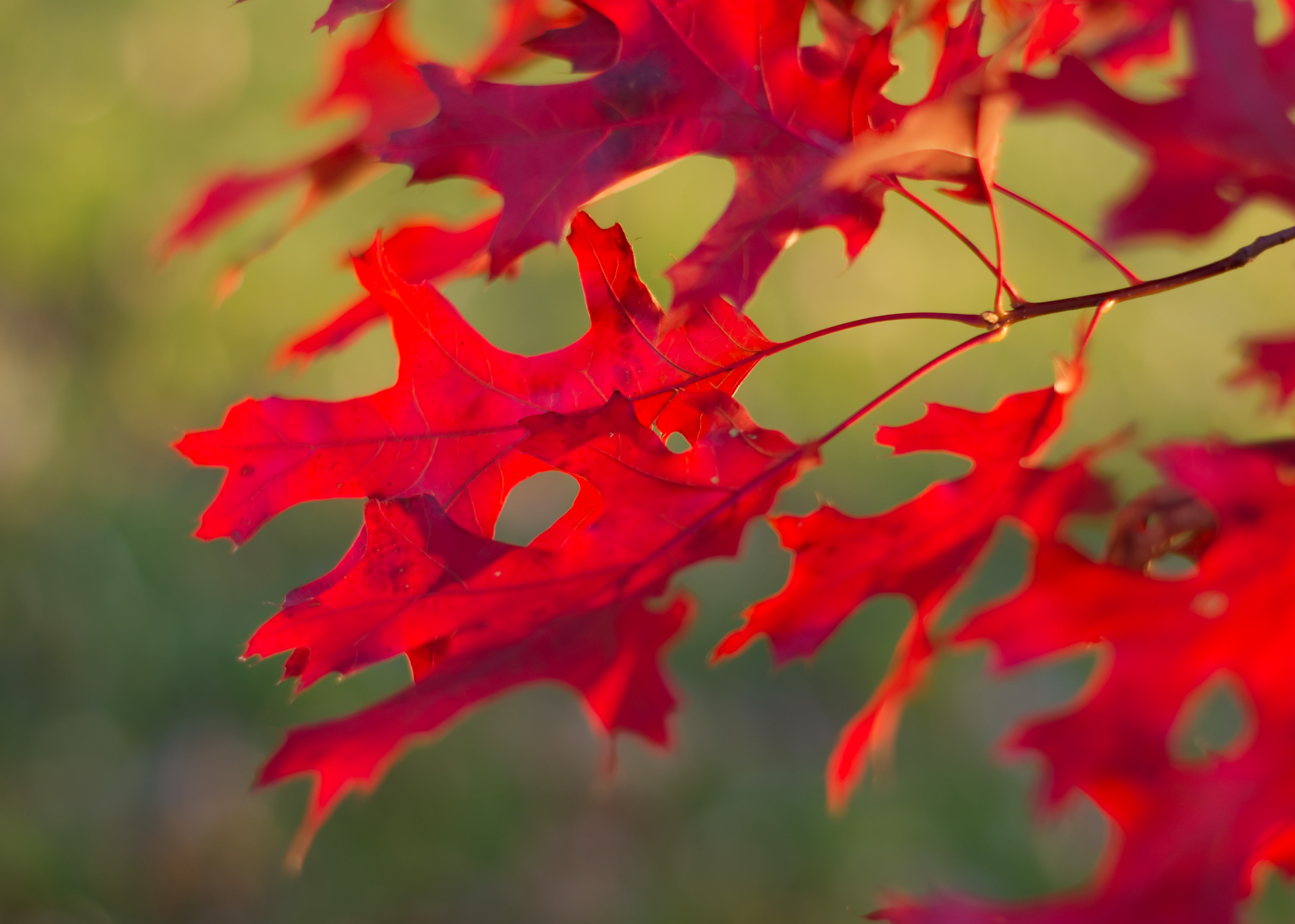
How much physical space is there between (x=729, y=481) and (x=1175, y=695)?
24cm

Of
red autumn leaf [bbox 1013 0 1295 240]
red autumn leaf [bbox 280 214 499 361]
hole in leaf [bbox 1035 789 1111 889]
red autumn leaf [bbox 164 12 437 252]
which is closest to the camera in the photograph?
red autumn leaf [bbox 1013 0 1295 240]

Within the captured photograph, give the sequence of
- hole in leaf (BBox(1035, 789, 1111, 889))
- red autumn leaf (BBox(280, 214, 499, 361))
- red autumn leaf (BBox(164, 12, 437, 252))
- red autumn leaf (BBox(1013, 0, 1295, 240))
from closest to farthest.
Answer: red autumn leaf (BBox(1013, 0, 1295, 240)) → red autumn leaf (BBox(280, 214, 499, 361)) → red autumn leaf (BBox(164, 12, 437, 252)) → hole in leaf (BBox(1035, 789, 1111, 889))

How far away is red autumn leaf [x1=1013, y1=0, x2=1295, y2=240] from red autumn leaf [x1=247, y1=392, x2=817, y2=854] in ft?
0.70

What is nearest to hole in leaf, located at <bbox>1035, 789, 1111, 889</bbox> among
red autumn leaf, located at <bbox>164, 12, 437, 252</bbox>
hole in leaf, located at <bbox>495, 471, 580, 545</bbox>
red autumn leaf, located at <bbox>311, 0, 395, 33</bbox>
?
hole in leaf, located at <bbox>495, 471, 580, 545</bbox>

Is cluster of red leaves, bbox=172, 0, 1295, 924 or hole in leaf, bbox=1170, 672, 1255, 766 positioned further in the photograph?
hole in leaf, bbox=1170, 672, 1255, 766

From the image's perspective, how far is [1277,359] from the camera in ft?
2.09

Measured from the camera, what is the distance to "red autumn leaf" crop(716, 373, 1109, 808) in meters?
0.61

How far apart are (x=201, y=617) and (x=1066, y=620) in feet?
6.45

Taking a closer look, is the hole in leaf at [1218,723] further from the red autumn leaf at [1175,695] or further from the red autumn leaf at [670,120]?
the red autumn leaf at [670,120]

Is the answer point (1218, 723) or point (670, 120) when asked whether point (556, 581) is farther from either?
point (1218, 723)

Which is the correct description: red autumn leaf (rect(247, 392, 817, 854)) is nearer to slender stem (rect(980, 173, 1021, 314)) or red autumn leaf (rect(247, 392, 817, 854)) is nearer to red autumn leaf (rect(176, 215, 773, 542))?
red autumn leaf (rect(176, 215, 773, 542))

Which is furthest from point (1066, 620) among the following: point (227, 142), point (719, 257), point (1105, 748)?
point (227, 142)

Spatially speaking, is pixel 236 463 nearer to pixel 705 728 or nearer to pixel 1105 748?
pixel 1105 748

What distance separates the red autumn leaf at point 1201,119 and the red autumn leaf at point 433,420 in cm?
23
